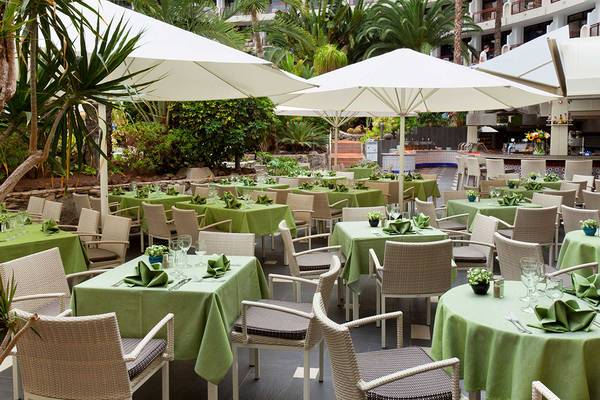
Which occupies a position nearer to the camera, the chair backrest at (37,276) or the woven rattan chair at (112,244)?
the chair backrest at (37,276)

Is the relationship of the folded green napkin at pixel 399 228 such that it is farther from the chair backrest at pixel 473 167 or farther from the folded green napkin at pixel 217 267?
the chair backrest at pixel 473 167

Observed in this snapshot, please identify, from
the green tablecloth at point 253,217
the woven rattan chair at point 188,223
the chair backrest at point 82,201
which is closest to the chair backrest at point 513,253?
the green tablecloth at point 253,217

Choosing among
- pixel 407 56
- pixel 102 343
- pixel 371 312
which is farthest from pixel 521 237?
pixel 102 343

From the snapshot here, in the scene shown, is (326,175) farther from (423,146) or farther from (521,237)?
(423,146)

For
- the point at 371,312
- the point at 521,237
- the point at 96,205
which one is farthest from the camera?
the point at 96,205

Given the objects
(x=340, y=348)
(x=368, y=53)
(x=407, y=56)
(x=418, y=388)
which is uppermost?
(x=368, y=53)

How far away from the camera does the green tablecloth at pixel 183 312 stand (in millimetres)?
3621

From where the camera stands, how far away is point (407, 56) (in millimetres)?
7547

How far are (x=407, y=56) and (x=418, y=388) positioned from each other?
5.31m

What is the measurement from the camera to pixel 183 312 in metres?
3.67

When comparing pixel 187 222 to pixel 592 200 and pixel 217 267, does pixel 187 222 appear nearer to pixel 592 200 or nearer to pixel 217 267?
pixel 217 267

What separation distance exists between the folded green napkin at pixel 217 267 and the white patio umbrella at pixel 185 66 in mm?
1179

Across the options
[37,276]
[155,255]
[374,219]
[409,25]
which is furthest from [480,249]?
[409,25]

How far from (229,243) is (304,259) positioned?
1.19 metres
